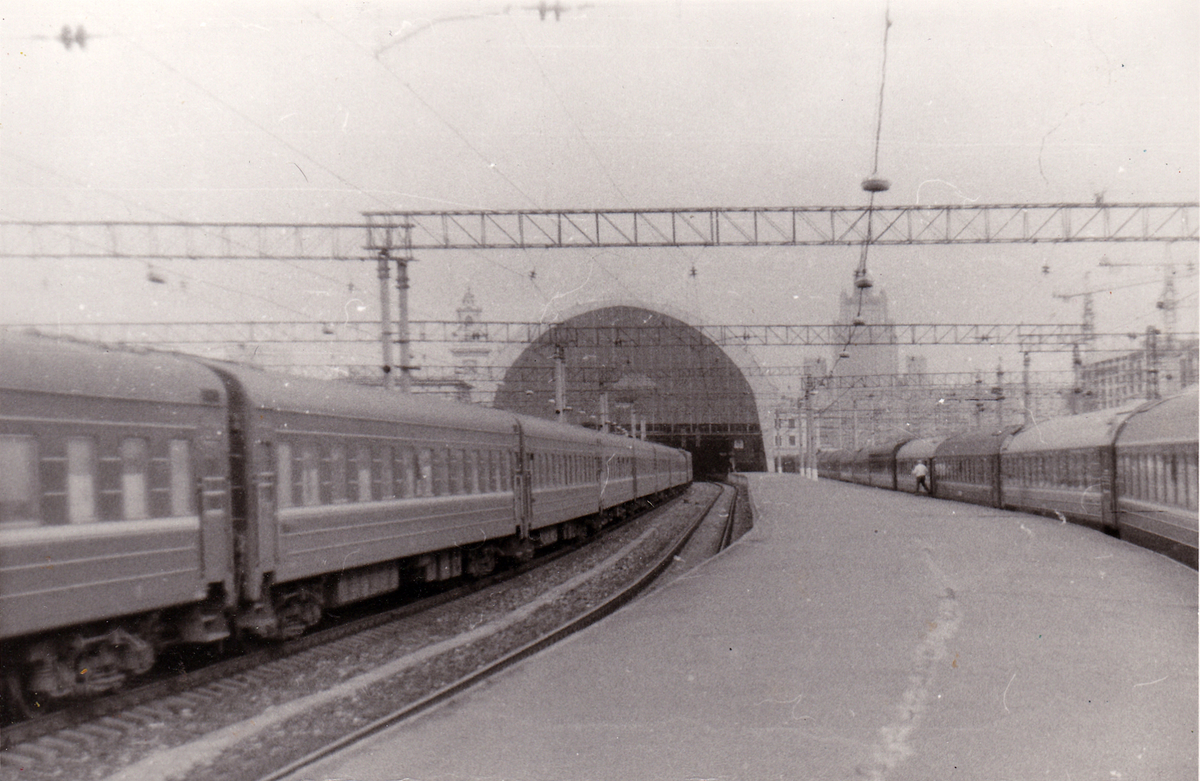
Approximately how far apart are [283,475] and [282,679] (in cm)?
220

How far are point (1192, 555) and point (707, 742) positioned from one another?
462 inches

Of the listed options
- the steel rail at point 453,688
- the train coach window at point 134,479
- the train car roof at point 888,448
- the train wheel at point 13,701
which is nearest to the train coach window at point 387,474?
the steel rail at point 453,688

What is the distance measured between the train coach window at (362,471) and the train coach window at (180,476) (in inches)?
137

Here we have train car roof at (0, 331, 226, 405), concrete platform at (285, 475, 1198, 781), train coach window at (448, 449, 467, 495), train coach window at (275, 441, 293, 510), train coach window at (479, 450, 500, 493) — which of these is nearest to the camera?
concrete platform at (285, 475, 1198, 781)

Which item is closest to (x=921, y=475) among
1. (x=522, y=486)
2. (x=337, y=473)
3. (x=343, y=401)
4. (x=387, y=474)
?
(x=522, y=486)

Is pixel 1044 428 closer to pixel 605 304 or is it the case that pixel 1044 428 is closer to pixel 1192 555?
pixel 1192 555

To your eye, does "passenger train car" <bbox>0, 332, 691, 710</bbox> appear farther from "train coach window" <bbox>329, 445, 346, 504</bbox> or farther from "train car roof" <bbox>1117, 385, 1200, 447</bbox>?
"train car roof" <bbox>1117, 385, 1200, 447</bbox>

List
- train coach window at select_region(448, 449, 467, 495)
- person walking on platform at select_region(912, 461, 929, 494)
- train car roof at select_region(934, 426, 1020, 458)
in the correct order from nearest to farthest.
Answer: train coach window at select_region(448, 449, 467, 495), train car roof at select_region(934, 426, 1020, 458), person walking on platform at select_region(912, 461, 929, 494)

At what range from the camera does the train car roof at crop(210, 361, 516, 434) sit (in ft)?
35.9

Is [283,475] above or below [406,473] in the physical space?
above

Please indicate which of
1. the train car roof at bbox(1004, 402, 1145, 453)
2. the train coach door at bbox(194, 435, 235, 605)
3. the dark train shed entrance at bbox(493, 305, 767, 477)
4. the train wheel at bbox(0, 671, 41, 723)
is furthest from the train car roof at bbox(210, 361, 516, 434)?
the dark train shed entrance at bbox(493, 305, 767, 477)

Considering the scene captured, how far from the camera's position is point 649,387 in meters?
67.9

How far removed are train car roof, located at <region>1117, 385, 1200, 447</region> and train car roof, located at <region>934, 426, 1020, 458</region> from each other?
1307 centimetres

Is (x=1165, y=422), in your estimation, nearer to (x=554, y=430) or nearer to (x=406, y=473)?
(x=406, y=473)
